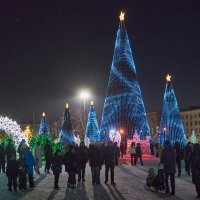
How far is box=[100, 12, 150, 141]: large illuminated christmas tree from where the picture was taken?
37625mm

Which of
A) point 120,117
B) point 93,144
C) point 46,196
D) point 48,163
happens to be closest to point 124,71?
point 120,117

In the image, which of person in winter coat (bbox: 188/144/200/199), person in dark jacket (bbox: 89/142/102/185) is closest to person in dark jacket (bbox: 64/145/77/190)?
person in dark jacket (bbox: 89/142/102/185)

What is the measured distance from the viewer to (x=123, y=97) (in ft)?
123

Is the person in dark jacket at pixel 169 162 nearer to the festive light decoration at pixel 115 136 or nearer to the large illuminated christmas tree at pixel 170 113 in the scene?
the festive light decoration at pixel 115 136

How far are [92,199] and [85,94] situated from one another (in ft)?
88.9

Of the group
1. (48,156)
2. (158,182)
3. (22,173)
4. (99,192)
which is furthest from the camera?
(48,156)

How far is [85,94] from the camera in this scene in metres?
38.7

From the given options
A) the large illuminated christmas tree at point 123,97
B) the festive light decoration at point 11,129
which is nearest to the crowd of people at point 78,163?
the festive light decoration at point 11,129

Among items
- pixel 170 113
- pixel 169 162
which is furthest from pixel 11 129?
pixel 169 162

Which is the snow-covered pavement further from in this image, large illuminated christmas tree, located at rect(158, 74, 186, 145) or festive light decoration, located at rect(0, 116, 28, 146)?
large illuminated christmas tree, located at rect(158, 74, 186, 145)

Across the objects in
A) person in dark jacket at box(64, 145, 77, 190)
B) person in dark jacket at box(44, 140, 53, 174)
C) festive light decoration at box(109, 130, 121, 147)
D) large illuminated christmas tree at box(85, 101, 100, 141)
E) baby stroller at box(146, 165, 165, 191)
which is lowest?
baby stroller at box(146, 165, 165, 191)

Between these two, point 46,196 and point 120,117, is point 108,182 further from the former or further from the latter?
point 120,117

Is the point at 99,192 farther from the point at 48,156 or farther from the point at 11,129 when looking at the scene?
the point at 11,129

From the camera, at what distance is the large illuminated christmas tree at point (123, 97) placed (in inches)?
1481
